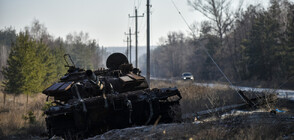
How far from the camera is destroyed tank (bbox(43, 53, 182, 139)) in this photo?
823cm

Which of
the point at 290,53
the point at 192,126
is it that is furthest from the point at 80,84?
the point at 290,53

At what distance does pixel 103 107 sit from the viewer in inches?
335

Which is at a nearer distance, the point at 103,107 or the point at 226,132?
the point at 226,132

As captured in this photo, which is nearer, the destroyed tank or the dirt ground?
the dirt ground

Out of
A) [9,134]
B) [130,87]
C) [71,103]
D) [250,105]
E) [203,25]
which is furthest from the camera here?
[203,25]

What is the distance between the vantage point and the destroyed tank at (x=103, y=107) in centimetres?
823

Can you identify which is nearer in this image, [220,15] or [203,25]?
[220,15]

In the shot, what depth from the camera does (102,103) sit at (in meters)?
8.46

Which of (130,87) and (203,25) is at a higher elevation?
(203,25)

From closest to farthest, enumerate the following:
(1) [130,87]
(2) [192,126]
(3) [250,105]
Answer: (2) [192,126]
(1) [130,87]
(3) [250,105]

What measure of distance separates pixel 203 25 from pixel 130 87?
122 ft

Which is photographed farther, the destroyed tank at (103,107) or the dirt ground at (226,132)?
the destroyed tank at (103,107)

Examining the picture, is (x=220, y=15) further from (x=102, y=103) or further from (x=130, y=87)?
(x=102, y=103)

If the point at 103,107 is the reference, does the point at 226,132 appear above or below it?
below
